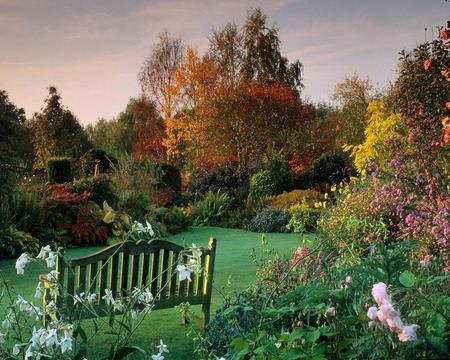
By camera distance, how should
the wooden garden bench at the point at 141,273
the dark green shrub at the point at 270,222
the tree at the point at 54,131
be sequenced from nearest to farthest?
the wooden garden bench at the point at 141,273, the dark green shrub at the point at 270,222, the tree at the point at 54,131

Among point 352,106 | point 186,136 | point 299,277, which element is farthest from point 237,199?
point 299,277

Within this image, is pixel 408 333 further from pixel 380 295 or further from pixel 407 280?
pixel 407 280

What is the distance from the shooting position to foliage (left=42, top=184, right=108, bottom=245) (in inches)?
472

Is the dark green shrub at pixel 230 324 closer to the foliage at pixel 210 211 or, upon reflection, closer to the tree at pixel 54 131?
the foliage at pixel 210 211

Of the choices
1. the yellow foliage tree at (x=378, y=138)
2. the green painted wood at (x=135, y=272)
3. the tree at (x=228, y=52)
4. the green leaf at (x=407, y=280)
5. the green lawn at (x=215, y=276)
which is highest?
the tree at (x=228, y=52)

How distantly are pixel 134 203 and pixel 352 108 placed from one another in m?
16.3

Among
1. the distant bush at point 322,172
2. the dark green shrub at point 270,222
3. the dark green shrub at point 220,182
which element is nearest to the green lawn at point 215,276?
the dark green shrub at point 270,222

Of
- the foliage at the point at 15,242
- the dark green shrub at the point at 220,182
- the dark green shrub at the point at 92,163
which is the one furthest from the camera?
the dark green shrub at the point at 92,163

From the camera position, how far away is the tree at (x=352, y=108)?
26344 mm

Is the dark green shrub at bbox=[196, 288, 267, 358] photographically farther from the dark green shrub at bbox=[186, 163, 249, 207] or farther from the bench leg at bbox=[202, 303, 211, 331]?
the dark green shrub at bbox=[186, 163, 249, 207]

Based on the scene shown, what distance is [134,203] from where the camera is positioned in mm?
13812

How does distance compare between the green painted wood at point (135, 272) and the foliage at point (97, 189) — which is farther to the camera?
the foliage at point (97, 189)

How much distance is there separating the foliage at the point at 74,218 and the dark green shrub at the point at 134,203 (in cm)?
83

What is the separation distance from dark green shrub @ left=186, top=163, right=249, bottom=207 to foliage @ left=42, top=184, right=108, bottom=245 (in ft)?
23.0
